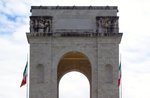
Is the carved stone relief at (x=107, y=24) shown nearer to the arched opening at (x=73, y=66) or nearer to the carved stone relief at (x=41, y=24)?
the carved stone relief at (x=41, y=24)

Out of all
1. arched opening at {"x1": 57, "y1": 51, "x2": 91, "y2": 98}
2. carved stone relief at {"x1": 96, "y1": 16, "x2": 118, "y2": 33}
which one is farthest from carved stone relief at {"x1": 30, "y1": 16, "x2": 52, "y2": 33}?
arched opening at {"x1": 57, "y1": 51, "x2": 91, "y2": 98}

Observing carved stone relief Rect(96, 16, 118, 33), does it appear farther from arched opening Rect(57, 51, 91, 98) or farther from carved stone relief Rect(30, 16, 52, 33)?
arched opening Rect(57, 51, 91, 98)

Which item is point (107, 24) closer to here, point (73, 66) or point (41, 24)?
point (41, 24)

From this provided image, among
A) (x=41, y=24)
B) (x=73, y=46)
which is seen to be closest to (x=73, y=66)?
(x=73, y=46)

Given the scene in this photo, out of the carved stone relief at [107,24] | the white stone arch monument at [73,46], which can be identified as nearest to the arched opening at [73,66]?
the white stone arch monument at [73,46]

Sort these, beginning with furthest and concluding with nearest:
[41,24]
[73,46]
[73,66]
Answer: [73,66], [41,24], [73,46]

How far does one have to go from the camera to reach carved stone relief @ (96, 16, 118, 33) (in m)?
57.4

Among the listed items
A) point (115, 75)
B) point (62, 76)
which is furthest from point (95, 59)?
point (62, 76)

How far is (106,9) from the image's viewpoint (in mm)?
58125

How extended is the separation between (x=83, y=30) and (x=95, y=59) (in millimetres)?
2834

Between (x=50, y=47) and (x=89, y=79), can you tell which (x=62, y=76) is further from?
(x=50, y=47)

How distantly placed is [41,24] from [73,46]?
3.50 metres

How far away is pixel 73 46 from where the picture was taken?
2255 inches

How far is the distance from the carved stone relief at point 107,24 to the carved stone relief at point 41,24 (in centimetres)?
442
